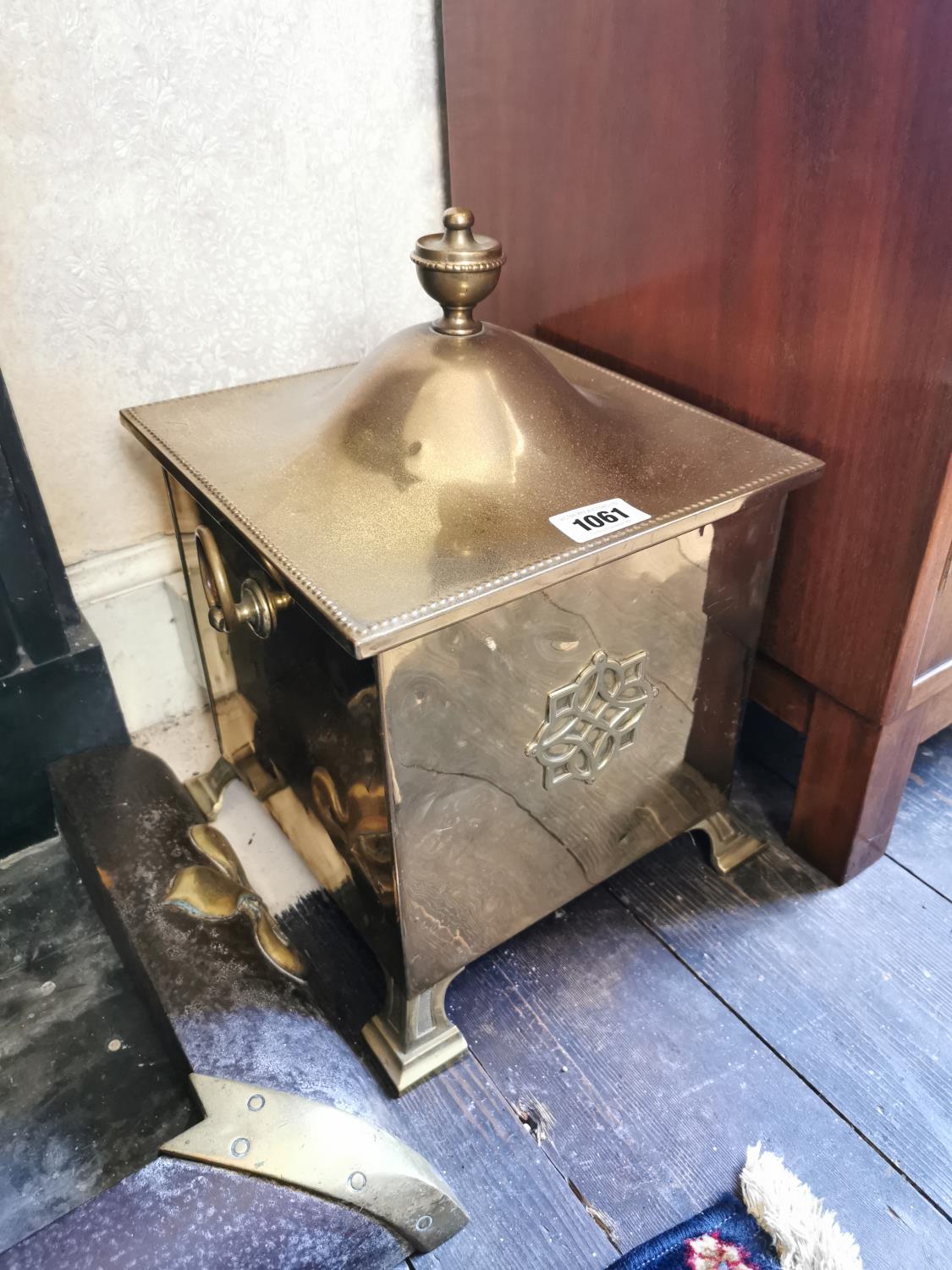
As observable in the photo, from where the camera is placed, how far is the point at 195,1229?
1.85 ft

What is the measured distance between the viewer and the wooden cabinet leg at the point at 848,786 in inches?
33.6

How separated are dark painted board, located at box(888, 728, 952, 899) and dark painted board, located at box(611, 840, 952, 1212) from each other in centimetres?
2

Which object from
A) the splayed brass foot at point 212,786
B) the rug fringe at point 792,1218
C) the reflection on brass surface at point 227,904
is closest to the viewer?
the rug fringe at point 792,1218

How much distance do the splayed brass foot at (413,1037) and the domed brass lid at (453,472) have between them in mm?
363

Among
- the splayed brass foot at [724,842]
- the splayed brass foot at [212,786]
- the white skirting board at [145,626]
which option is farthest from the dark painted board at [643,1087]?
the white skirting board at [145,626]

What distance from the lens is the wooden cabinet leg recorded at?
853 millimetres

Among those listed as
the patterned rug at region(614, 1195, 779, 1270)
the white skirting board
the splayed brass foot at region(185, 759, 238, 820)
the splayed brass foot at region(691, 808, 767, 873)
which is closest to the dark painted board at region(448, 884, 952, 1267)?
the patterned rug at region(614, 1195, 779, 1270)

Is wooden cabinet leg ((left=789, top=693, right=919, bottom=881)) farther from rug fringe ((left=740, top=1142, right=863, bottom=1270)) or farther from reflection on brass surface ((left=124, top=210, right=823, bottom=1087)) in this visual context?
rug fringe ((left=740, top=1142, right=863, bottom=1270))

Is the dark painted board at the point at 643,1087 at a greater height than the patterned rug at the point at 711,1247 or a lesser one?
lesser

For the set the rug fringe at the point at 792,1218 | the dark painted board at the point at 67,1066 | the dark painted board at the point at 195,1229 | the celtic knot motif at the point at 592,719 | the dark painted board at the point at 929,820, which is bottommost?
the dark painted board at the point at 929,820

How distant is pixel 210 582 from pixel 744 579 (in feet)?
1.44

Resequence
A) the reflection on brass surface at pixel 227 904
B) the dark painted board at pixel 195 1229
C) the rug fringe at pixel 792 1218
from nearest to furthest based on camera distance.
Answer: the dark painted board at pixel 195 1229
the rug fringe at pixel 792 1218
the reflection on brass surface at pixel 227 904

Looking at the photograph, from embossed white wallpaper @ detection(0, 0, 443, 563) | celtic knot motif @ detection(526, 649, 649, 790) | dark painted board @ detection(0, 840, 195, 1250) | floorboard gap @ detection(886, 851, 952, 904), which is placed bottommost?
floorboard gap @ detection(886, 851, 952, 904)

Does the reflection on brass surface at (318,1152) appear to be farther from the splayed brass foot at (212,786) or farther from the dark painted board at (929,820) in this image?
the dark painted board at (929,820)
